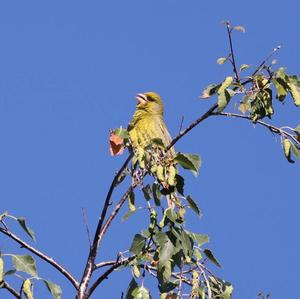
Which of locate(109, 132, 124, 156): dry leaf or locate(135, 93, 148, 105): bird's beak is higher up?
locate(135, 93, 148, 105): bird's beak

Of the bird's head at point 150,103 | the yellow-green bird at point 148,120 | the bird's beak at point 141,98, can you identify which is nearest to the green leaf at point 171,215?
the yellow-green bird at point 148,120

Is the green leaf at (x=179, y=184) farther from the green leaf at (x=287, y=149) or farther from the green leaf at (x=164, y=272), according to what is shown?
the green leaf at (x=287, y=149)

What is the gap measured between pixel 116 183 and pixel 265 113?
0.74 m

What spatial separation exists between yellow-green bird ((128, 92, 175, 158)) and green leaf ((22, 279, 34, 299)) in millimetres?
3712

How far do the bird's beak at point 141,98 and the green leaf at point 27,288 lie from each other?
583cm

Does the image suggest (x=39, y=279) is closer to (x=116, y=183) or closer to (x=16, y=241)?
(x=16, y=241)

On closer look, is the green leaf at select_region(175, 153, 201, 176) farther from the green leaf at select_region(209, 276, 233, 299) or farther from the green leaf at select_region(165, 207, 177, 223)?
the green leaf at select_region(209, 276, 233, 299)

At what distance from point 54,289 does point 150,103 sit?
5617mm

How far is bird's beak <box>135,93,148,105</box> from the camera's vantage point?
8917 millimetres

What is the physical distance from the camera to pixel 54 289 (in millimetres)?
3396

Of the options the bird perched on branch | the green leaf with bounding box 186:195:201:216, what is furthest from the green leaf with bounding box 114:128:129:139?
the green leaf with bounding box 186:195:201:216

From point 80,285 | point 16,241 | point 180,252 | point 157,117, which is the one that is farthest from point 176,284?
point 157,117

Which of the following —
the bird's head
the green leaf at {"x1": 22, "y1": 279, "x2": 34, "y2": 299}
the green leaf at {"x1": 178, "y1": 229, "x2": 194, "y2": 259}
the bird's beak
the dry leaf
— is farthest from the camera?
the bird's beak

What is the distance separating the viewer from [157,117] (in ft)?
27.2
